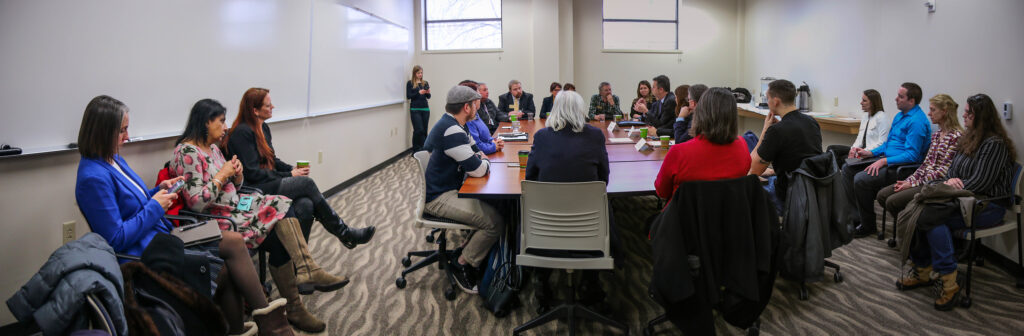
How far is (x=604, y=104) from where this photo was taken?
7.86 meters

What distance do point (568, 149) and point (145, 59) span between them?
2.48 metres

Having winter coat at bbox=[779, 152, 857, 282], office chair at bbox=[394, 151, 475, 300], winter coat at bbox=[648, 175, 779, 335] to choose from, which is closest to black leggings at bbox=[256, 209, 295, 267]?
office chair at bbox=[394, 151, 475, 300]

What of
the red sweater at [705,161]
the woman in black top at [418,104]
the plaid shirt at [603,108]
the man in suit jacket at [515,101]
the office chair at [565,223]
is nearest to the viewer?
the red sweater at [705,161]

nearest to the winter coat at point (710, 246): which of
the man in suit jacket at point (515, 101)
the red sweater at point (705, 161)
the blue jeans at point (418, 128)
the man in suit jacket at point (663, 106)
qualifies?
the red sweater at point (705, 161)

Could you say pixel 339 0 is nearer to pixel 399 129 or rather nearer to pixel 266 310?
pixel 399 129

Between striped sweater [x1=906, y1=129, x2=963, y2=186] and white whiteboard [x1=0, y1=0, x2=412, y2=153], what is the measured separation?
4655 millimetres

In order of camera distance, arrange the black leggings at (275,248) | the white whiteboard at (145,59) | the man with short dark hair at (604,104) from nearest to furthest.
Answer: the white whiteboard at (145,59) → the black leggings at (275,248) → the man with short dark hair at (604,104)

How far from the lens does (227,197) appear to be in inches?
126

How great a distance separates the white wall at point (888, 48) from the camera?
401 centimetres

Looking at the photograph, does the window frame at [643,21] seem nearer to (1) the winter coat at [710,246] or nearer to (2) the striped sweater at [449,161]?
(2) the striped sweater at [449,161]

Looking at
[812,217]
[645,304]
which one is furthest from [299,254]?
[812,217]

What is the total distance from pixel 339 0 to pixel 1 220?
437cm

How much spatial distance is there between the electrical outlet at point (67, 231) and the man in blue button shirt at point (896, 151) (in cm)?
488

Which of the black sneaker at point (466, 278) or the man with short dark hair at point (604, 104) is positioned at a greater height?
the man with short dark hair at point (604, 104)
